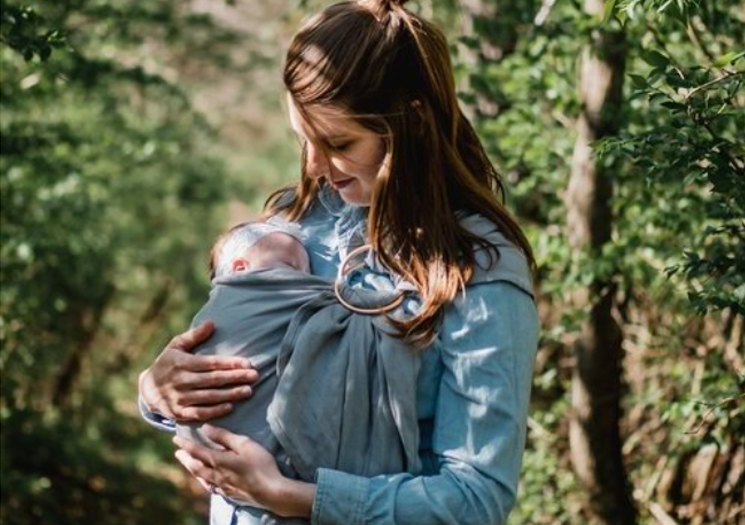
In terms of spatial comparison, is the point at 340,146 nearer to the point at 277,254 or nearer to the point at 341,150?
the point at 341,150

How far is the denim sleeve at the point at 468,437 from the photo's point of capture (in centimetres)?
199

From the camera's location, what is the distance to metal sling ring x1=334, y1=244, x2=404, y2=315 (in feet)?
6.78

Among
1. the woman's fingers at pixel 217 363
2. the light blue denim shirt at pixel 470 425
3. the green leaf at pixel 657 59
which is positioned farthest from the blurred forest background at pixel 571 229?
the woman's fingers at pixel 217 363

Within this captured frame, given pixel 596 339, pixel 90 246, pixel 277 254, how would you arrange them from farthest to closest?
1. pixel 90 246
2. pixel 596 339
3. pixel 277 254

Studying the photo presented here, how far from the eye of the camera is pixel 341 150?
6.95 ft

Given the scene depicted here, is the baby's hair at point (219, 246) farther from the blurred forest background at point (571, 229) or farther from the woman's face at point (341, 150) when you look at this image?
the blurred forest background at point (571, 229)

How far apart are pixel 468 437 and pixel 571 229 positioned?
6.60ft

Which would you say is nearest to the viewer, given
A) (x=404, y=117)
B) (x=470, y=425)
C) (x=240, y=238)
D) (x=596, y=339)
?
(x=470, y=425)

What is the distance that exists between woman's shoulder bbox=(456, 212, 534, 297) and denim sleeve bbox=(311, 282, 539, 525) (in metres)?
0.01

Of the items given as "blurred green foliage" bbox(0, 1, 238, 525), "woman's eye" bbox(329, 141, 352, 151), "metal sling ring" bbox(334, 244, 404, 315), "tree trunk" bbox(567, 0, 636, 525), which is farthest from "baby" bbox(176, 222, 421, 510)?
"tree trunk" bbox(567, 0, 636, 525)

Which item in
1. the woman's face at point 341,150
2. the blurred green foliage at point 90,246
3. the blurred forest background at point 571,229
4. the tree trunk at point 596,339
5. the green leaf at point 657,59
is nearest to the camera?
the woman's face at point 341,150

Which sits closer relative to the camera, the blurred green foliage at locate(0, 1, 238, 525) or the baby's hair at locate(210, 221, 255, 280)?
the baby's hair at locate(210, 221, 255, 280)

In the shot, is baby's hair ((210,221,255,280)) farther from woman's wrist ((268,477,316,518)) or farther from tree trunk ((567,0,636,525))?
tree trunk ((567,0,636,525))

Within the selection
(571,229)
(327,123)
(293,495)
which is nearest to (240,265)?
(327,123)
